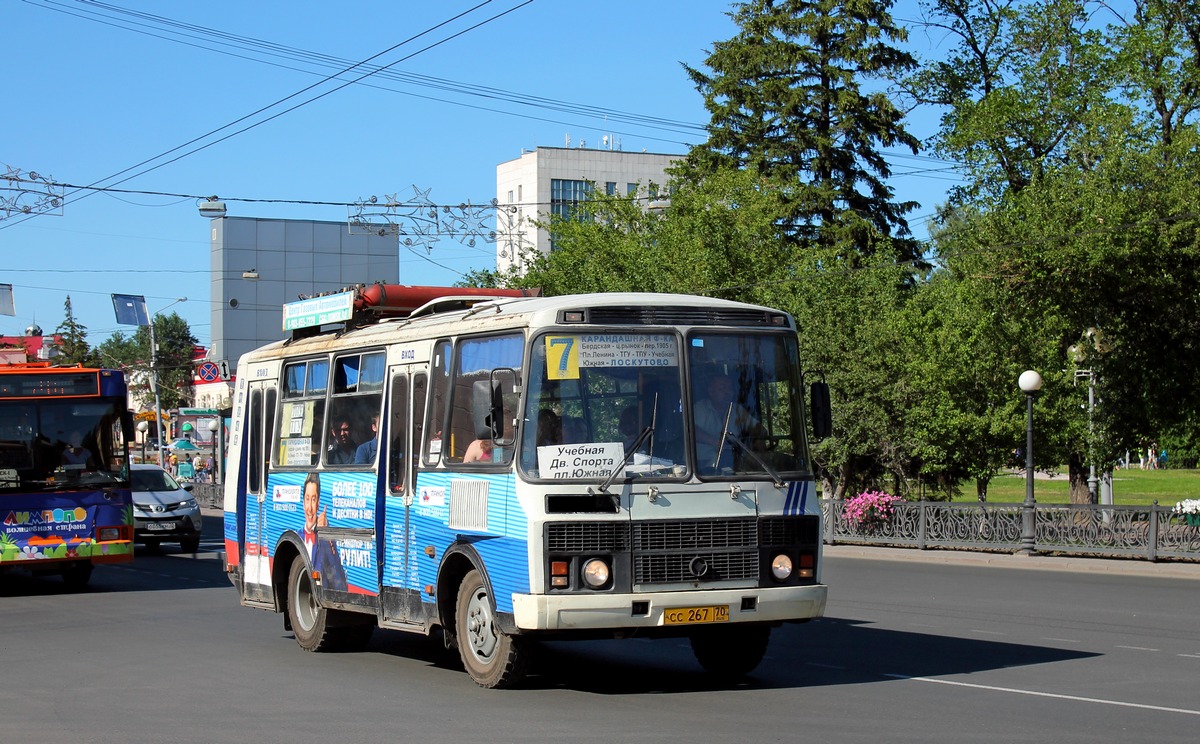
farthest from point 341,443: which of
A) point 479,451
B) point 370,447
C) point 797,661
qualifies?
point 797,661

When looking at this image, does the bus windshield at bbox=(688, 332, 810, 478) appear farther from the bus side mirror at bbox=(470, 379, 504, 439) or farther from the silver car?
the silver car

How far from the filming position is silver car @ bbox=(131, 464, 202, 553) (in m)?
31.2

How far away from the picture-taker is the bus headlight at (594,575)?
10180 mm

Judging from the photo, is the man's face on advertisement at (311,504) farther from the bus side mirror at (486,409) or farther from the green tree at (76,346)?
the green tree at (76,346)

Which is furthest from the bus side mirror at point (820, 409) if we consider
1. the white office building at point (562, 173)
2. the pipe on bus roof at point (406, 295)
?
the white office building at point (562, 173)

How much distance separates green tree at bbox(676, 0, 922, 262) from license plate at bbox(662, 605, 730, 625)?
144 ft

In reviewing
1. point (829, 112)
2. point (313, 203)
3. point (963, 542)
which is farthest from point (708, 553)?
point (829, 112)

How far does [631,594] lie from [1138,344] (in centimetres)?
2300

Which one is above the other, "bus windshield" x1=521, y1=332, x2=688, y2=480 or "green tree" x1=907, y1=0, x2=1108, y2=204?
"green tree" x1=907, y1=0, x2=1108, y2=204

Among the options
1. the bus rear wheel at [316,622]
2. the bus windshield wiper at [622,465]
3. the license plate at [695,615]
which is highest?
the bus windshield wiper at [622,465]

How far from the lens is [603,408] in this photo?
10.5 m

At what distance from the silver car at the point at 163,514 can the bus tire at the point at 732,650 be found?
853 inches

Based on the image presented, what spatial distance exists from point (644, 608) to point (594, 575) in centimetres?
41

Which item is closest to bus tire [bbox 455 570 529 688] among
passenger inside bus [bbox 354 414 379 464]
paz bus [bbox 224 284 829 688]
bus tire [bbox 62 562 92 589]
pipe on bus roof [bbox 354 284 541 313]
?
paz bus [bbox 224 284 829 688]
